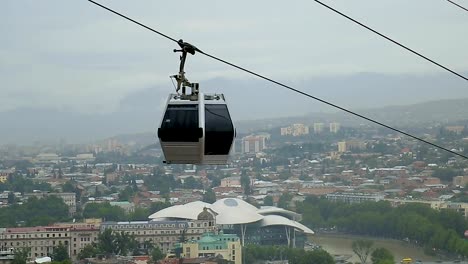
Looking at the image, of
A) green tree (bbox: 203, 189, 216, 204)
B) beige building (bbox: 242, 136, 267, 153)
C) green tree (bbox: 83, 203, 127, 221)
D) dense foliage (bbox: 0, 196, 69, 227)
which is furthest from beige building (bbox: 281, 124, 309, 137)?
dense foliage (bbox: 0, 196, 69, 227)

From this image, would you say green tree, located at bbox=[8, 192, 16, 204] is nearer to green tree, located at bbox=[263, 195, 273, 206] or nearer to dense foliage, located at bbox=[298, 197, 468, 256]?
green tree, located at bbox=[263, 195, 273, 206]

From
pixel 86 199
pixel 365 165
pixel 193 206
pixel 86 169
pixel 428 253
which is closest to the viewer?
pixel 428 253

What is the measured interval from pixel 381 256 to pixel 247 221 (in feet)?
21.3

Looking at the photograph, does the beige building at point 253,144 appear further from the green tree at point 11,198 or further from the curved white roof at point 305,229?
the curved white roof at point 305,229

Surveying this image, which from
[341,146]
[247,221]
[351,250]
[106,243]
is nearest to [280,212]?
[247,221]

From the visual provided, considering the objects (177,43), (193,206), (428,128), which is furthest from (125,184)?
(177,43)

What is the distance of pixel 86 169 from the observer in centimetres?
5569

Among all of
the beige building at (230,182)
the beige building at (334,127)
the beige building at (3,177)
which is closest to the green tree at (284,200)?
the beige building at (230,182)

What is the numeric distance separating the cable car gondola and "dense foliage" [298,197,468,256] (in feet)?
84.3

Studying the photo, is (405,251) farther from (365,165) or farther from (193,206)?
(365,165)

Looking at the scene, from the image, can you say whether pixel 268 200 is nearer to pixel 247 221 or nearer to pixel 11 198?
pixel 11 198

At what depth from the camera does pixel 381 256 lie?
27719 millimetres

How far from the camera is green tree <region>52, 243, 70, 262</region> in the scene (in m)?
28.4

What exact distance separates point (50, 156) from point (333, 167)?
15822mm
